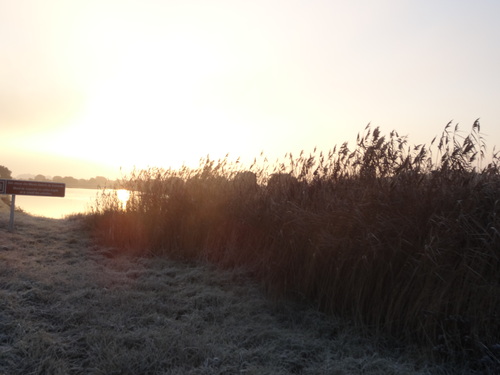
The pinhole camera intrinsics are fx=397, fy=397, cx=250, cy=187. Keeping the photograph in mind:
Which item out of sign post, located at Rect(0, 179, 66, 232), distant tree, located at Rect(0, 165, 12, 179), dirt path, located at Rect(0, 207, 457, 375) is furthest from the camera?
distant tree, located at Rect(0, 165, 12, 179)

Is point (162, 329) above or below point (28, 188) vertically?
below

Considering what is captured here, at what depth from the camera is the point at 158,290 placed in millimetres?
4852

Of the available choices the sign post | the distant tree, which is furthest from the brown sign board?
the distant tree

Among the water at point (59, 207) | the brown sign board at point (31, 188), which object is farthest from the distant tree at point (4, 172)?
the brown sign board at point (31, 188)

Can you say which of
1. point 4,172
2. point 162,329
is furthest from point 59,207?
point 162,329

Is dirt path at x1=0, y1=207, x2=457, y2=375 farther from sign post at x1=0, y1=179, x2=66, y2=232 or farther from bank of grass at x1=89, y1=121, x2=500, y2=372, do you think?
sign post at x1=0, y1=179, x2=66, y2=232

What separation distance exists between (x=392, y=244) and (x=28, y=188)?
8337 mm

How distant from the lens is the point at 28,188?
9.09m

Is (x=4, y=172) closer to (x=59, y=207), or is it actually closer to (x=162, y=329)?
(x=59, y=207)

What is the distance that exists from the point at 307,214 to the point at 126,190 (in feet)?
21.2

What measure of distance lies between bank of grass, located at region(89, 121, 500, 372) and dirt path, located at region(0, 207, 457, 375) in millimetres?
355

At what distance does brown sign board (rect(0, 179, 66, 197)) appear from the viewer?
28.9 feet

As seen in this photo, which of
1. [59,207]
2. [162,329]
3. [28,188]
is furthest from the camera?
[59,207]

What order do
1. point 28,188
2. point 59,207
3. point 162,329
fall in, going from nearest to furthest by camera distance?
point 162,329 < point 28,188 < point 59,207
